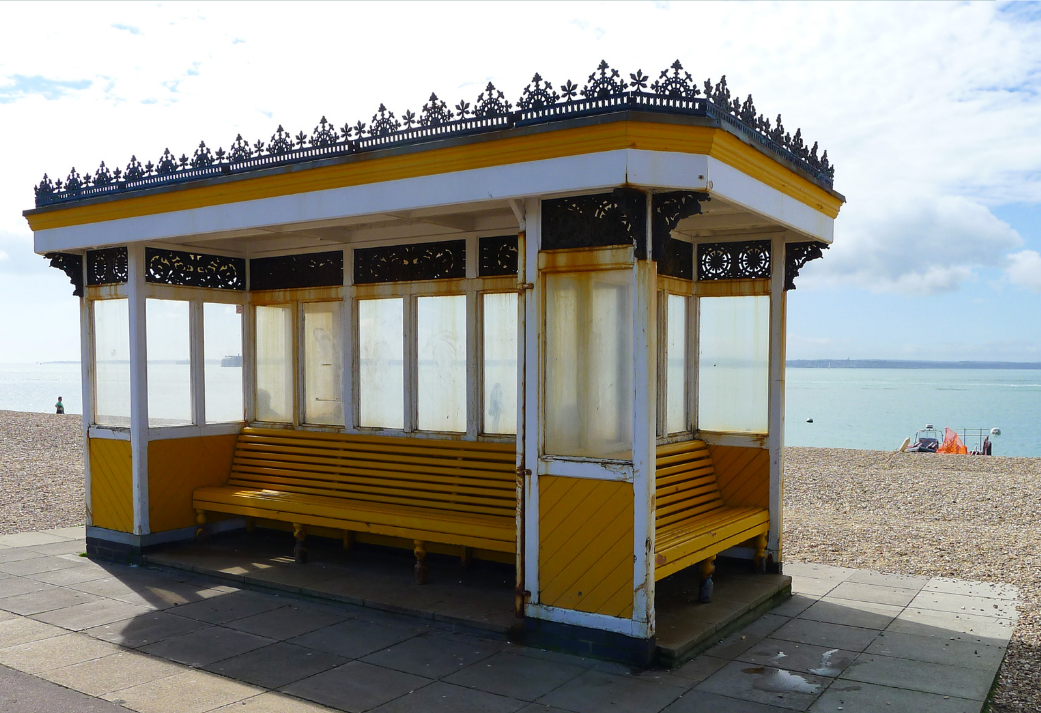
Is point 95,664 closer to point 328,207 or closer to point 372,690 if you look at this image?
point 372,690

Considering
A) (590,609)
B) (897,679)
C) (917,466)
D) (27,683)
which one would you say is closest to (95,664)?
(27,683)

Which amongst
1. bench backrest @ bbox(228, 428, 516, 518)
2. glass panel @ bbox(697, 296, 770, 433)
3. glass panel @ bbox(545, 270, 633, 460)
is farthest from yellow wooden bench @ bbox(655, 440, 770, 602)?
bench backrest @ bbox(228, 428, 516, 518)

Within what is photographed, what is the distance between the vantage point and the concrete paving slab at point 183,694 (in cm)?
455

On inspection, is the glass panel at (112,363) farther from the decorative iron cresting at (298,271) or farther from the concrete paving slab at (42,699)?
the concrete paving slab at (42,699)

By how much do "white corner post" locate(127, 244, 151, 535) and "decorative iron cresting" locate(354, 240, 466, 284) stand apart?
210cm

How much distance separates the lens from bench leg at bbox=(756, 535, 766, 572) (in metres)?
6.94

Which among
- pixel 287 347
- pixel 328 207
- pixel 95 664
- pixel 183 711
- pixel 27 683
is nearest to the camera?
pixel 183 711

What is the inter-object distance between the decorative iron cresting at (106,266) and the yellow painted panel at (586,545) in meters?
5.17

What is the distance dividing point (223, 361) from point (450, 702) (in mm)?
5376

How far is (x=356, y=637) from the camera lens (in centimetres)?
568

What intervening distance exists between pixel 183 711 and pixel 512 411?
3.56 metres

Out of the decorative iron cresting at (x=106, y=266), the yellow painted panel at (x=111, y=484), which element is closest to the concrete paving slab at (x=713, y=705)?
the yellow painted panel at (x=111, y=484)

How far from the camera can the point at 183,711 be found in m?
4.50

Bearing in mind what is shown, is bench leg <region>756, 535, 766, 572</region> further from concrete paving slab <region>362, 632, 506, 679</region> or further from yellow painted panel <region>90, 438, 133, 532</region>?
yellow painted panel <region>90, 438, 133, 532</region>
